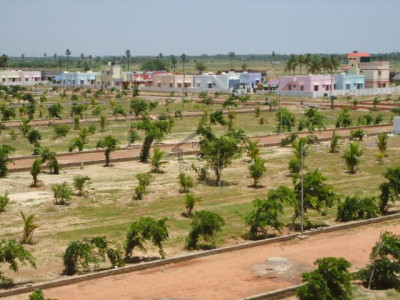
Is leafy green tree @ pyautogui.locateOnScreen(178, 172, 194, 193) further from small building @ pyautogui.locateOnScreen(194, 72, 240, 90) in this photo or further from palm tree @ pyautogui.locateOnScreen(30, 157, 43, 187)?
small building @ pyautogui.locateOnScreen(194, 72, 240, 90)

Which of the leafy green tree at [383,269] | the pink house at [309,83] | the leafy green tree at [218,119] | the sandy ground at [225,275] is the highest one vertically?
the pink house at [309,83]

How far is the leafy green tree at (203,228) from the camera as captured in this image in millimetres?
20141

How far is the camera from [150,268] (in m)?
18.6

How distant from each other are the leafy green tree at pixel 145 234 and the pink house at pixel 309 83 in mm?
67938

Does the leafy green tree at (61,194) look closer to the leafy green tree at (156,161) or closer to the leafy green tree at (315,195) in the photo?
the leafy green tree at (156,161)

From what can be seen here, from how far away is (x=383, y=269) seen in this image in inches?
669

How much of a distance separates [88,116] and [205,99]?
681 inches

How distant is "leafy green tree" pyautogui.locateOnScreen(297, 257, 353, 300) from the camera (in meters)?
14.7

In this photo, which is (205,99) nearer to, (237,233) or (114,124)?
(114,124)

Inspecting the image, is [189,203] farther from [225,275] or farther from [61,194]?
[225,275]

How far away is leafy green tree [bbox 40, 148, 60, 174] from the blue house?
61557mm

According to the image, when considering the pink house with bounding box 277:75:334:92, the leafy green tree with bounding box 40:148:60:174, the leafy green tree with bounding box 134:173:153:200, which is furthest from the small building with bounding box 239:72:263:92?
the leafy green tree with bounding box 134:173:153:200

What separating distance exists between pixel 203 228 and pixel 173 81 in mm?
80306

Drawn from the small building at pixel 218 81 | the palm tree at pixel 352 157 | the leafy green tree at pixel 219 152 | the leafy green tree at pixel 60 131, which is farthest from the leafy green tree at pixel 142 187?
the small building at pixel 218 81
